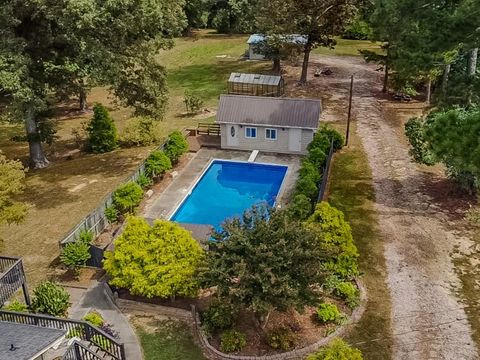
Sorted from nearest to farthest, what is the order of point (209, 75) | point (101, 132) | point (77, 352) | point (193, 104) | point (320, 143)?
1. point (77, 352)
2. point (320, 143)
3. point (101, 132)
4. point (193, 104)
5. point (209, 75)

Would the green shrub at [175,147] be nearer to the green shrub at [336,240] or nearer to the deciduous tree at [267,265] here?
the green shrub at [336,240]

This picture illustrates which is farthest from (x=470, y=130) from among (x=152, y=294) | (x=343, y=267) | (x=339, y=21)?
(x=339, y=21)

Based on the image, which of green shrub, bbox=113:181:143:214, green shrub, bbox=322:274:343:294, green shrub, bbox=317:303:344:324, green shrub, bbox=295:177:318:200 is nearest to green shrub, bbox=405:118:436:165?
green shrub, bbox=295:177:318:200

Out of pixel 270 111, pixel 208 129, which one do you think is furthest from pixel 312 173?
pixel 208 129

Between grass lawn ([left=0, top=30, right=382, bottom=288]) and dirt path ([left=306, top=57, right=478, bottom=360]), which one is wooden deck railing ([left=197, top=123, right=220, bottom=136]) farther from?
dirt path ([left=306, top=57, right=478, bottom=360])

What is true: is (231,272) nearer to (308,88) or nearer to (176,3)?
(176,3)

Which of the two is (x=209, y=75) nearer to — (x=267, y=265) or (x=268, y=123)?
(x=268, y=123)

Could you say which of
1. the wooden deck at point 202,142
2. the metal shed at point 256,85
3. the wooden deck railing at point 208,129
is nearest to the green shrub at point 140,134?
the wooden deck at point 202,142
